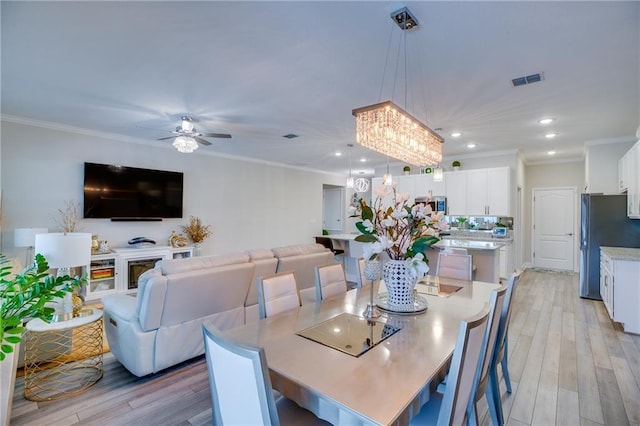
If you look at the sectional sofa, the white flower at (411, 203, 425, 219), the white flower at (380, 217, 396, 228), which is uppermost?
the white flower at (411, 203, 425, 219)

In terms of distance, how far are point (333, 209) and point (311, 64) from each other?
310 inches

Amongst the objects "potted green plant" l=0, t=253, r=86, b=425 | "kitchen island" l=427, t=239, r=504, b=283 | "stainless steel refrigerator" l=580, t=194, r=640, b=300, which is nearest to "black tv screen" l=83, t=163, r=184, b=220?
"potted green plant" l=0, t=253, r=86, b=425

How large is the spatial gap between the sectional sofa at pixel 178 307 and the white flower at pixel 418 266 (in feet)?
5.33

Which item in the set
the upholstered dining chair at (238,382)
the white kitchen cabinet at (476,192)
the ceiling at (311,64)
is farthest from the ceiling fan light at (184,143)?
the white kitchen cabinet at (476,192)

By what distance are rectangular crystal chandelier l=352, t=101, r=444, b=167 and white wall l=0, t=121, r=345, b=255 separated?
14.7 feet

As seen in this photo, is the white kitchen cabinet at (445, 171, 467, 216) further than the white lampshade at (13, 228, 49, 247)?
Yes

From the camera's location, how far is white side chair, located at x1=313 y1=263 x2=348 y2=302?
2.49 m

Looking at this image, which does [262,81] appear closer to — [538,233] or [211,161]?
[211,161]

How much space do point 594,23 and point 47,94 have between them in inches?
199

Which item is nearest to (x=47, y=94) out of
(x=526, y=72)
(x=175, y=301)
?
(x=175, y=301)

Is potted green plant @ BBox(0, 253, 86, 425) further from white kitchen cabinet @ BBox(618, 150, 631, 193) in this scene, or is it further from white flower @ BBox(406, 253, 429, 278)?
white kitchen cabinet @ BBox(618, 150, 631, 193)

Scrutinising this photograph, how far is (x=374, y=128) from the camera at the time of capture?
2600 millimetres

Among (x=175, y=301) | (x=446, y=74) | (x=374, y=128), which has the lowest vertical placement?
(x=175, y=301)

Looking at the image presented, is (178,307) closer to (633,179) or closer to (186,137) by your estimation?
(186,137)
